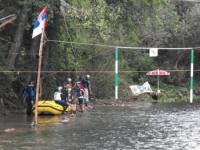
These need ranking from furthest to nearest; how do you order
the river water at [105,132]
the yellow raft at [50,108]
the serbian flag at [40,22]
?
the yellow raft at [50,108]
the serbian flag at [40,22]
the river water at [105,132]

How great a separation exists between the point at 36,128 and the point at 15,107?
790cm

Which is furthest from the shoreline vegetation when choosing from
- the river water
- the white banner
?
the river water

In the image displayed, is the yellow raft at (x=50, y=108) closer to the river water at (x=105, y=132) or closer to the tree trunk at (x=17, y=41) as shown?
the river water at (x=105, y=132)

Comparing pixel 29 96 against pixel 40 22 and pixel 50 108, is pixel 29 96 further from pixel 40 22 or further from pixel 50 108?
pixel 40 22

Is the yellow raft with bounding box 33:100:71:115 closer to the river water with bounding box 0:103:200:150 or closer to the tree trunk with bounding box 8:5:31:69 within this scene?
the river water with bounding box 0:103:200:150

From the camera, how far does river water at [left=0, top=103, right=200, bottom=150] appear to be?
47.6 ft

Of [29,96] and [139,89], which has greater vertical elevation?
[29,96]

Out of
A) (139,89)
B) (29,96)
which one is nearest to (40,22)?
(29,96)

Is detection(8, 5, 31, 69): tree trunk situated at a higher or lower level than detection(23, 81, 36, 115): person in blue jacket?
higher

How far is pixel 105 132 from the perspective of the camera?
683 inches

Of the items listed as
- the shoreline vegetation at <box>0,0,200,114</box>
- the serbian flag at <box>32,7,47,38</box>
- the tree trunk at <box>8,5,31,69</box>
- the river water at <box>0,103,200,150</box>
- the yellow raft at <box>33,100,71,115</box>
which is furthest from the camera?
the shoreline vegetation at <box>0,0,200,114</box>

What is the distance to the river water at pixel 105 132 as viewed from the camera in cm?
1450

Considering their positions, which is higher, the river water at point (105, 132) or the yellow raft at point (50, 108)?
the yellow raft at point (50, 108)

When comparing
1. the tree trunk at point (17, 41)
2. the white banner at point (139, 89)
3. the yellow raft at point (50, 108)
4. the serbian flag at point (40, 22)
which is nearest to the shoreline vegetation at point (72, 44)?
the tree trunk at point (17, 41)
